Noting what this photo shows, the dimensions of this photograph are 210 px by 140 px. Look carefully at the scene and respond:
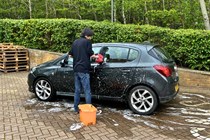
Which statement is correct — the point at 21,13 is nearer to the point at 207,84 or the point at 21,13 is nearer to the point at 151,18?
the point at 151,18

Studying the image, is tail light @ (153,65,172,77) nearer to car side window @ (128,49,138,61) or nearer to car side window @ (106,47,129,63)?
car side window @ (128,49,138,61)

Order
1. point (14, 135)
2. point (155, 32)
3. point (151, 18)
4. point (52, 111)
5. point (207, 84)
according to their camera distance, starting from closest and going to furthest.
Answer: point (14, 135) < point (52, 111) < point (207, 84) < point (155, 32) < point (151, 18)

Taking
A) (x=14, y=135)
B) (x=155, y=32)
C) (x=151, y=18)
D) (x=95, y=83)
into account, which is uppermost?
(x=151, y=18)

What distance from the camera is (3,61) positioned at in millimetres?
12414

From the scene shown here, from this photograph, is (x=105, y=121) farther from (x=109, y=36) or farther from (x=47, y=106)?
(x=109, y=36)

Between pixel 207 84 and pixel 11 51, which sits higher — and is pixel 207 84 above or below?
below

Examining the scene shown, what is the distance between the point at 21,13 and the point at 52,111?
1713 centimetres

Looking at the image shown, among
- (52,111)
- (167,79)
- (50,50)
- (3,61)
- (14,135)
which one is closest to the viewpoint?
(14,135)

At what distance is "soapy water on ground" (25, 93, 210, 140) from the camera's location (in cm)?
556

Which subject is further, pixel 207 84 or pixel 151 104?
pixel 207 84

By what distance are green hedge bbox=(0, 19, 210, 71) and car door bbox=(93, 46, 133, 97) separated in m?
3.55

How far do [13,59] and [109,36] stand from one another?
435 cm

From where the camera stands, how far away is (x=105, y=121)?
5.90 m

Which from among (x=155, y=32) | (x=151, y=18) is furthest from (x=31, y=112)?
(x=151, y=18)
